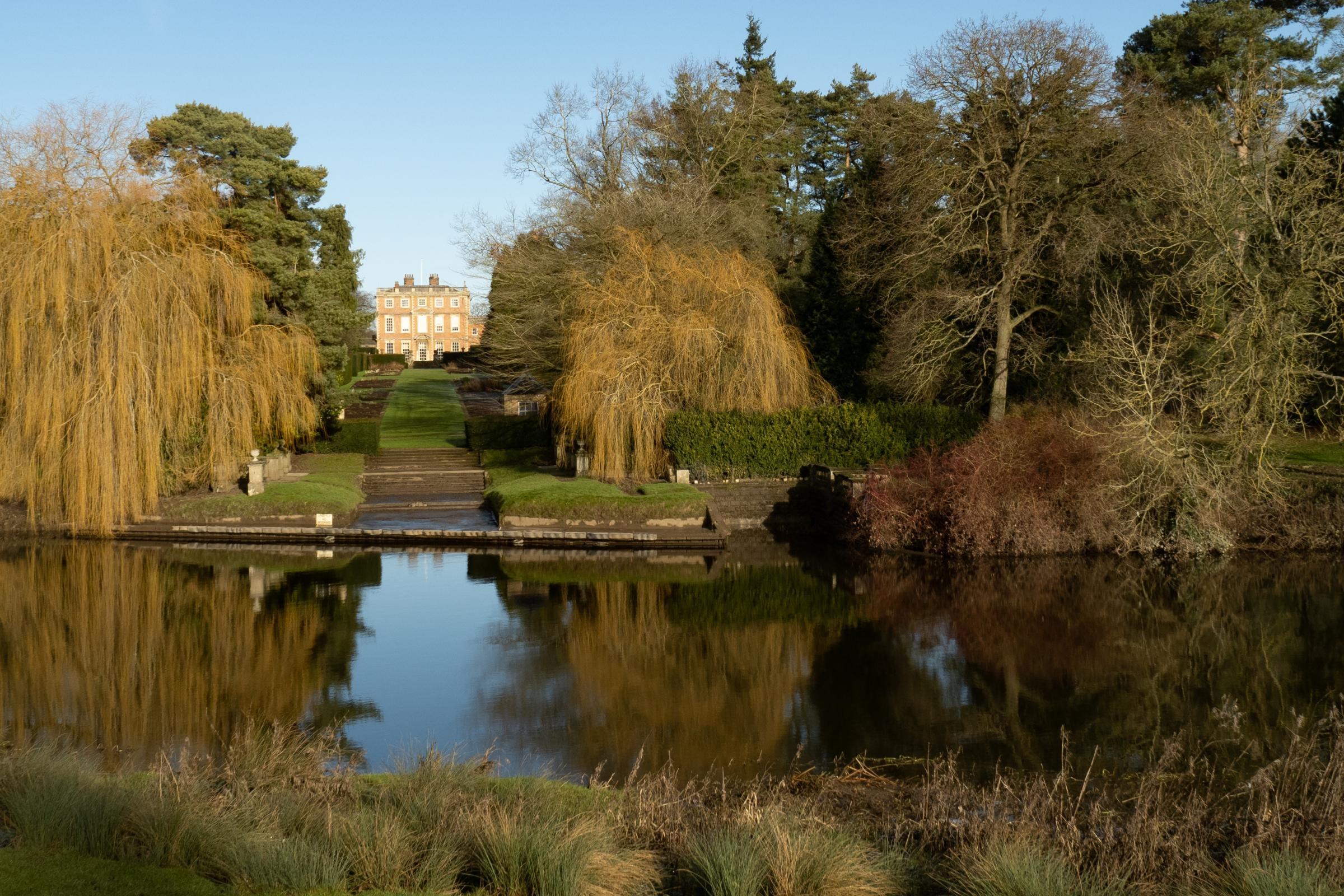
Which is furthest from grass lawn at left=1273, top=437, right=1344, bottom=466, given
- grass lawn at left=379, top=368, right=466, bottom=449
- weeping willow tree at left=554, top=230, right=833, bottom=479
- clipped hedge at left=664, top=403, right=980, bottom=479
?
grass lawn at left=379, top=368, right=466, bottom=449

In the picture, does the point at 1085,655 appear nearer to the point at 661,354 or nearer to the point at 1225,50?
the point at 661,354

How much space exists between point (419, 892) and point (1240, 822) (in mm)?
5408

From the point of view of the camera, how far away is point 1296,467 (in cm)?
2488

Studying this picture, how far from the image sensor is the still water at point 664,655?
450 inches

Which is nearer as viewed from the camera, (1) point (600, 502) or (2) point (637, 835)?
(2) point (637, 835)

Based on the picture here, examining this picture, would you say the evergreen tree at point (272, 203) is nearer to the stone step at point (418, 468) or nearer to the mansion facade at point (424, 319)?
the stone step at point (418, 468)

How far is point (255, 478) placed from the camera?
85.5 ft

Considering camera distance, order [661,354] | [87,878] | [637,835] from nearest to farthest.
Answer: [87,878] < [637,835] < [661,354]

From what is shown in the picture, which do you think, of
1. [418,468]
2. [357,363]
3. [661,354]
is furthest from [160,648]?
[357,363]

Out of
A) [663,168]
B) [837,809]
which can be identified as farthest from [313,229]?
[837,809]

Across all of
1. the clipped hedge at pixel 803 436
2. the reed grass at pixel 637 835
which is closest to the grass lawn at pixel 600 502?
the clipped hedge at pixel 803 436

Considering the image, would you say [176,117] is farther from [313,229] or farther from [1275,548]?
[1275,548]

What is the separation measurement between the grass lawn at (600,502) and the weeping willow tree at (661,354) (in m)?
1.37

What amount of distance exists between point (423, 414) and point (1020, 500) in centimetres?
2996
